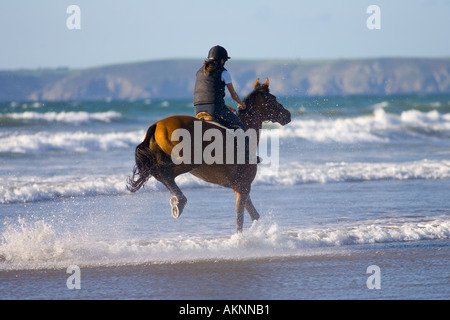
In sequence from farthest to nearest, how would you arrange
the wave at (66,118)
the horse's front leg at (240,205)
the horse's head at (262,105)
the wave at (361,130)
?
the wave at (66,118) → the wave at (361,130) → the horse's head at (262,105) → the horse's front leg at (240,205)

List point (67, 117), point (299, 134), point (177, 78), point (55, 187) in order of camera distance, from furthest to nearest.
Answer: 1. point (177, 78)
2. point (67, 117)
3. point (299, 134)
4. point (55, 187)

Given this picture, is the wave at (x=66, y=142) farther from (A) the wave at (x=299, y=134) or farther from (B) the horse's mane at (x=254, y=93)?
(B) the horse's mane at (x=254, y=93)

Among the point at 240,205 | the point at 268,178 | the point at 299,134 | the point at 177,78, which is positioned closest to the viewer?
the point at 240,205

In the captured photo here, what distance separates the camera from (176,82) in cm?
10225

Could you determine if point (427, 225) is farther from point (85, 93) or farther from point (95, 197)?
point (85, 93)

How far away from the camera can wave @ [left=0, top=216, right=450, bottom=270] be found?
7.69 m

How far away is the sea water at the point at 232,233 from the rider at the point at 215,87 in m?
1.50

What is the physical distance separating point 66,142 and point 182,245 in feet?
51.6

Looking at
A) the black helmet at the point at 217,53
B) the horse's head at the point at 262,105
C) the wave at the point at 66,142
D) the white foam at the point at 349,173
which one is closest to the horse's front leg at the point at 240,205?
the horse's head at the point at 262,105

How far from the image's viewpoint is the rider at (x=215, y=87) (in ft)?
25.8

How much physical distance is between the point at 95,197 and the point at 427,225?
6.28 metres

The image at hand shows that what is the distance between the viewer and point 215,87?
7.86 m

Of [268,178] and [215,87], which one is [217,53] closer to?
[215,87]

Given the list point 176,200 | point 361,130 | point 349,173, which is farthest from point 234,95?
point 361,130
